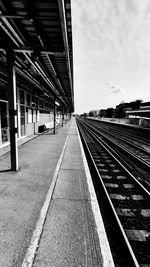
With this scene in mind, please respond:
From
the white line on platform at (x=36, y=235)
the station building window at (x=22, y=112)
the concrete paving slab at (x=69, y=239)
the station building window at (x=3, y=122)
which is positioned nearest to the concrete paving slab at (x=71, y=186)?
the white line on platform at (x=36, y=235)

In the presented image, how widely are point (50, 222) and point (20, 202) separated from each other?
42.2 inches

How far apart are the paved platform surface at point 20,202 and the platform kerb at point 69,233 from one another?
319 mm

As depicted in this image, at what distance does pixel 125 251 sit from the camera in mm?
2457

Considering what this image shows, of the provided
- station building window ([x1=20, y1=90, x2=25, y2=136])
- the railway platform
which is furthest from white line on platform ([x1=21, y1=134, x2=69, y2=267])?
station building window ([x1=20, y1=90, x2=25, y2=136])

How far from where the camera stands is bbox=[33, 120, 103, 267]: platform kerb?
2096 mm

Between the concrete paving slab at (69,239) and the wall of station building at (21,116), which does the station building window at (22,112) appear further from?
the concrete paving slab at (69,239)

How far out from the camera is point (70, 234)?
255cm

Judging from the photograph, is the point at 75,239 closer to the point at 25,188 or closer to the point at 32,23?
the point at 25,188

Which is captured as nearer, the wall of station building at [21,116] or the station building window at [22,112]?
the wall of station building at [21,116]

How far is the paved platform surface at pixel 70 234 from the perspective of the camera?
2.09 m

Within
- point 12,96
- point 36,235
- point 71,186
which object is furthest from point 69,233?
point 12,96

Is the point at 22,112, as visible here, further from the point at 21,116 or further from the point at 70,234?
the point at 70,234

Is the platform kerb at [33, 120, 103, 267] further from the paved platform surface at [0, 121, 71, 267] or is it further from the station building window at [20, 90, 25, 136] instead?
the station building window at [20, 90, 25, 136]

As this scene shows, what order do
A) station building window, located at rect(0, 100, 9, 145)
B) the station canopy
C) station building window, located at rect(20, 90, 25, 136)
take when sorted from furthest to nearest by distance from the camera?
1. station building window, located at rect(20, 90, 25, 136)
2. station building window, located at rect(0, 100, 9, 145)
3. the station canopy
